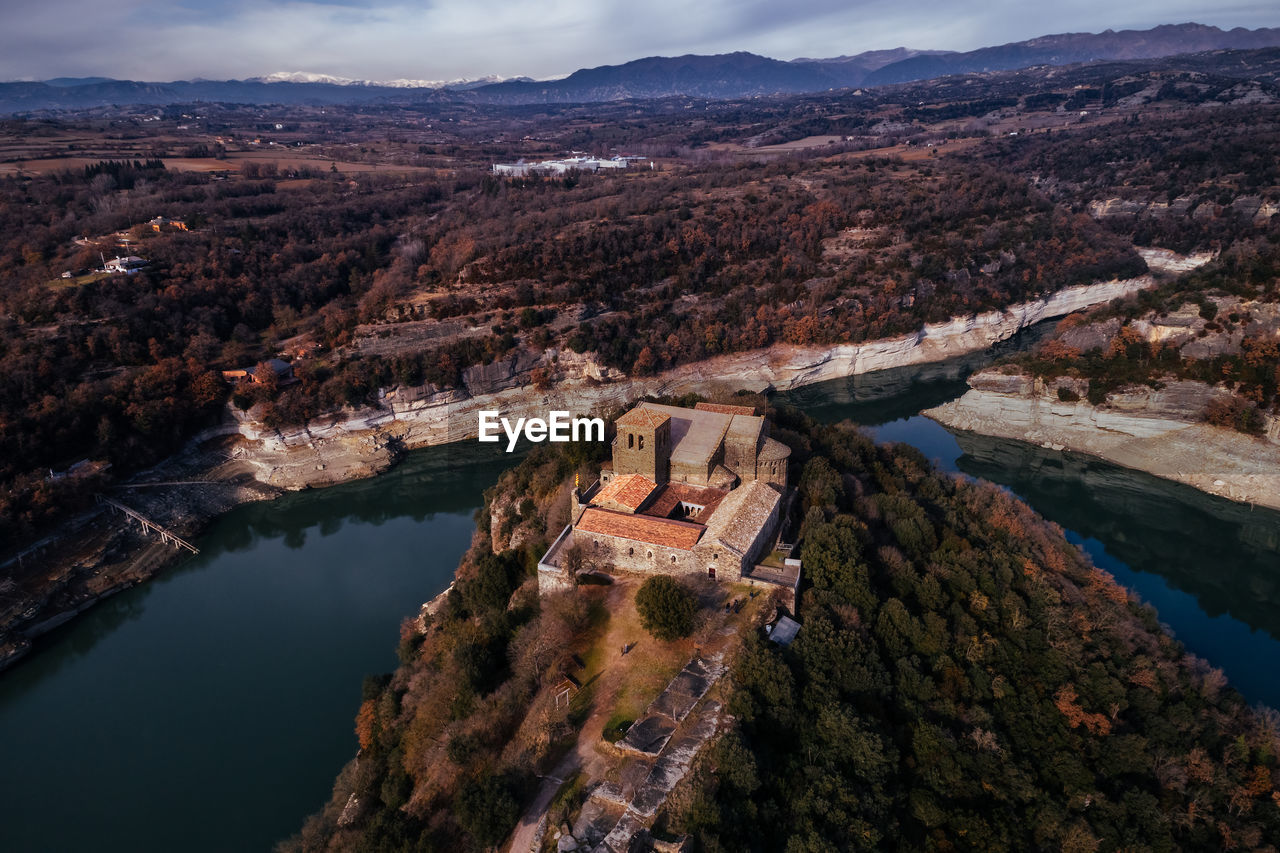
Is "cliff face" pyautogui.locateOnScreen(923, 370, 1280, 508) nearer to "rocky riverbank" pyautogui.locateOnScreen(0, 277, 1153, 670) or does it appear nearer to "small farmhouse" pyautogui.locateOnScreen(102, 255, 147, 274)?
"rocky riverbank" pyautogui.locateOnScreen(0, 277, 1153, 670)

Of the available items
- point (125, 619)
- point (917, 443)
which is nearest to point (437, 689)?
point (125, 619)

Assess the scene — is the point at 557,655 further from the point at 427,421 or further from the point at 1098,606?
the point at 427,421

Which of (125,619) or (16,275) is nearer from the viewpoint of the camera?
(125,619)

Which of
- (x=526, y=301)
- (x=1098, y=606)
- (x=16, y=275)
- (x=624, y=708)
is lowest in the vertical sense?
(x=1098, y=606)

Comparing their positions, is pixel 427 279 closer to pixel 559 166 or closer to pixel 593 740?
pixel 593 740

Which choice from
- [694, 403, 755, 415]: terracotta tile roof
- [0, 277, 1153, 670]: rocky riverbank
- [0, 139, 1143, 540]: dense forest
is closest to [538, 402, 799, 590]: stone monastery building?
[694, 403, 755, 415]: terracotta tile roof

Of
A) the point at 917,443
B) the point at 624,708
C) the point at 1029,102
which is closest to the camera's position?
the point at 624,708

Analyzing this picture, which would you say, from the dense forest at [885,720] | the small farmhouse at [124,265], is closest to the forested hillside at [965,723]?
the dense forest at [885,720]
